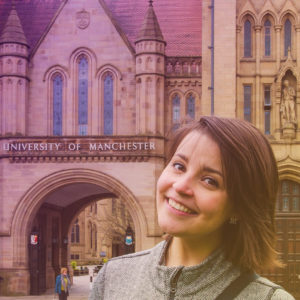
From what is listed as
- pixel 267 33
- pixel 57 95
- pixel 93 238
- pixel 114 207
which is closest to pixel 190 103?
pixel 267 33

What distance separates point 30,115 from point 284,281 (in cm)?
1166

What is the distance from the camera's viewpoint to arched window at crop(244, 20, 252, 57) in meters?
27.6

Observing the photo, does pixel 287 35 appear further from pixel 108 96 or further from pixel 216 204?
pixel 216 204

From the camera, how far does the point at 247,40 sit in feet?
90.6

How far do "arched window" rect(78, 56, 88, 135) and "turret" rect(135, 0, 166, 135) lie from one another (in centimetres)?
218

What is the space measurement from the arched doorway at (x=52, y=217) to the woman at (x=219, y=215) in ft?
84.7

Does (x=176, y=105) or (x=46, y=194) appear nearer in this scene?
(x=46, y=194)

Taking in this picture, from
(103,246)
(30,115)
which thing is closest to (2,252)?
(30,115)

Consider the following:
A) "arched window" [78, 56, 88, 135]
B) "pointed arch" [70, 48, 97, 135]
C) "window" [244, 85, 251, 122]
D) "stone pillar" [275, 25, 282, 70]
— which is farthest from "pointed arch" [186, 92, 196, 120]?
"arched window" [78, 56, 88, 135]

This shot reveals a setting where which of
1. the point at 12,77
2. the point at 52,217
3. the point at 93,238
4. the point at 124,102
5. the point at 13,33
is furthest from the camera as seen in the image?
the point at 93,238

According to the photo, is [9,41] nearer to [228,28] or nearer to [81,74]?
[81,74]

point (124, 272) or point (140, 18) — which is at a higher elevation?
point (140, 18)

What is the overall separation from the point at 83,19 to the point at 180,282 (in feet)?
93.5

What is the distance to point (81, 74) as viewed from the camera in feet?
98.4
